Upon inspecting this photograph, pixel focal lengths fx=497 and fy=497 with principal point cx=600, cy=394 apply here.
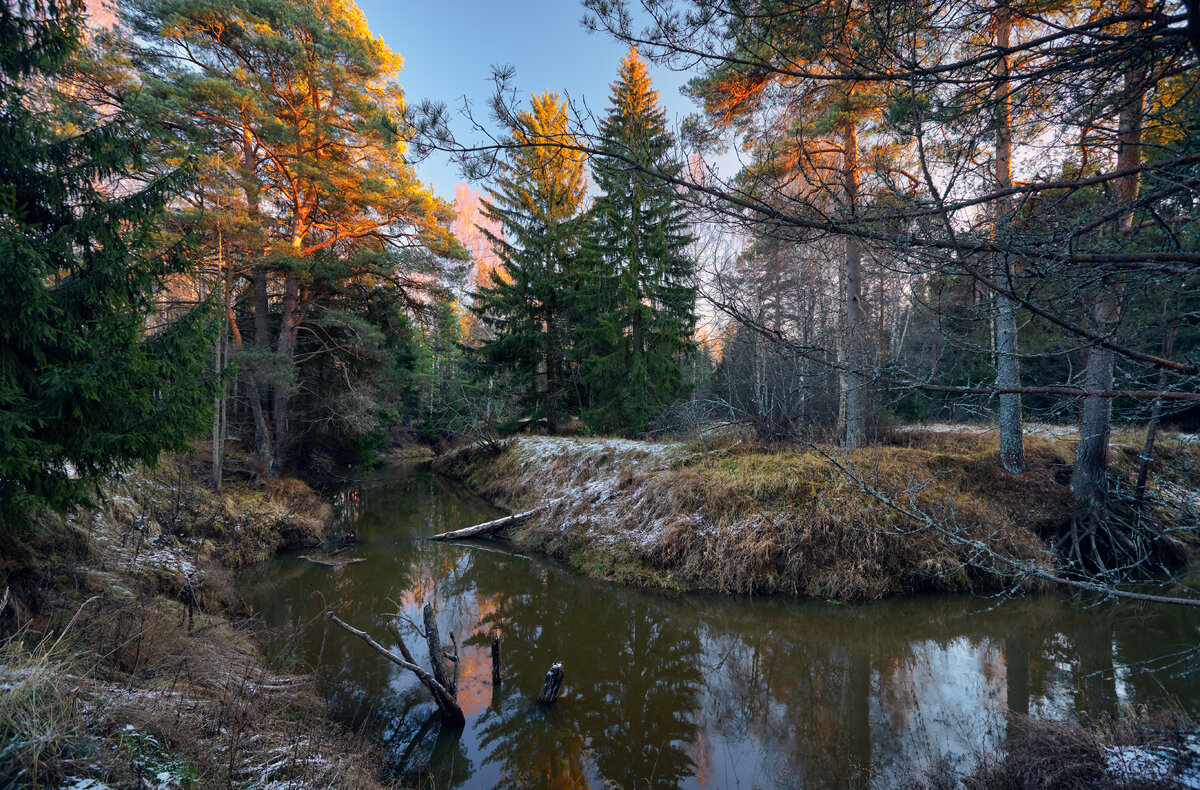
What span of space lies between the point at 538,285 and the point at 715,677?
13305mm

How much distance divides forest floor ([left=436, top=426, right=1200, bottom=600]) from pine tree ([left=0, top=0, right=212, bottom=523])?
6539 mm

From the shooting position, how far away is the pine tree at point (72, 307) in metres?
3.50

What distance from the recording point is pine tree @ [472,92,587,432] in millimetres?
16875

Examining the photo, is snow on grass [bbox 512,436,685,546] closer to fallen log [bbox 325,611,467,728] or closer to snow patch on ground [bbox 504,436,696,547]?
snow patch on ground [bbox 504,436,696,547]

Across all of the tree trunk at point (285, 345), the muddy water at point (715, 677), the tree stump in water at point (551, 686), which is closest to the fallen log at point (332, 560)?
the muddy water at point (715, 677)

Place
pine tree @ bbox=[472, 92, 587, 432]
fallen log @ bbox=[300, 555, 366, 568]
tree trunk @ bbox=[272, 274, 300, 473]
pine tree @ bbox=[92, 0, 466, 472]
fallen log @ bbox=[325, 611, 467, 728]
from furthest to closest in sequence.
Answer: pine tree @ bbox=[472, 92, 587, 432] < tree trunk @ bbox=[272, 274, 300, 473] < pine tree @ bbox=[92, 0, 466, 472] < fallen log @ bbox=[300, 555, 366, 568] < fallen log @ bbox=[325, 611, 467, 728]

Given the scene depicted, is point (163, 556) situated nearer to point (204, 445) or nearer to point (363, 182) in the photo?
point (204, 445)

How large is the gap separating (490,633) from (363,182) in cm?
1001

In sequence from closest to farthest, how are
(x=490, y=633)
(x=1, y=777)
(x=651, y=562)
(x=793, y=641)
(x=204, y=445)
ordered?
1. (x=1, y=777)
2. (x=793, y=641)
3. (x=490, y=633)
4. (x=651, y=562)
5. (x=204, y=445)

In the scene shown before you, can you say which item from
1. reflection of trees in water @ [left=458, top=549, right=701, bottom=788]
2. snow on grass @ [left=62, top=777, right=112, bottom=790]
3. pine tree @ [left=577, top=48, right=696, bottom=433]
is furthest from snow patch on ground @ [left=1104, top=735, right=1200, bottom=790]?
pine tree @ [left=577, top=48, right=696, bottom=433]

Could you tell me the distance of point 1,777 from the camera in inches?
84.5

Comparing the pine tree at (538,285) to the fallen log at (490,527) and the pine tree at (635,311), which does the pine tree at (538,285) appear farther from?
the fallen log at (490,527)

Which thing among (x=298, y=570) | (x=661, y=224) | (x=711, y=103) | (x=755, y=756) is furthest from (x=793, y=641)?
(x=661, y=224)

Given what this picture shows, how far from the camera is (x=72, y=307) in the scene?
3.98m
